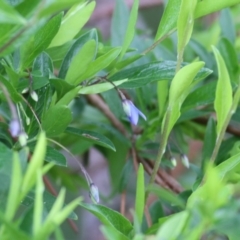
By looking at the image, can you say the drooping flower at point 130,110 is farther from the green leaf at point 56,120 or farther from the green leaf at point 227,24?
the green leaf at point 227,24

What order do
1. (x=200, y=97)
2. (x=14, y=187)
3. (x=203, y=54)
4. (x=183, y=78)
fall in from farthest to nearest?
(x=203, y=54), (x=200, y=97), (x=183, y=78), (x=14, y=187)

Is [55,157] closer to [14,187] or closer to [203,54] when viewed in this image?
[14,187]

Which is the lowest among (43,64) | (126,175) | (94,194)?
(126,175)

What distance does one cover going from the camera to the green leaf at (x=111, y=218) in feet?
1.39

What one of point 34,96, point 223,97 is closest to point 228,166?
point 223,97

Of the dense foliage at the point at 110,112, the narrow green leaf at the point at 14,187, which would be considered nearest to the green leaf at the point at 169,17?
the dense foliage at the point at 110,112

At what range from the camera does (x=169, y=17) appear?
0.48 m

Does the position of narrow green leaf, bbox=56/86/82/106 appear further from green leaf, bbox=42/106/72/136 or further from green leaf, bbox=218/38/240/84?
green leaf, bbox=218/38/240/84

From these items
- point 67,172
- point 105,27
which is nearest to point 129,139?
point 67,172

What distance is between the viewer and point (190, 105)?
2.01ft

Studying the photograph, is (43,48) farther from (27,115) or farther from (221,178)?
(221,178)

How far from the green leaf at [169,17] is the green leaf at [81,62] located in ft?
0.24

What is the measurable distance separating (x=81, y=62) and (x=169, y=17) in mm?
87

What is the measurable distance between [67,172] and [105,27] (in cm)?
71
